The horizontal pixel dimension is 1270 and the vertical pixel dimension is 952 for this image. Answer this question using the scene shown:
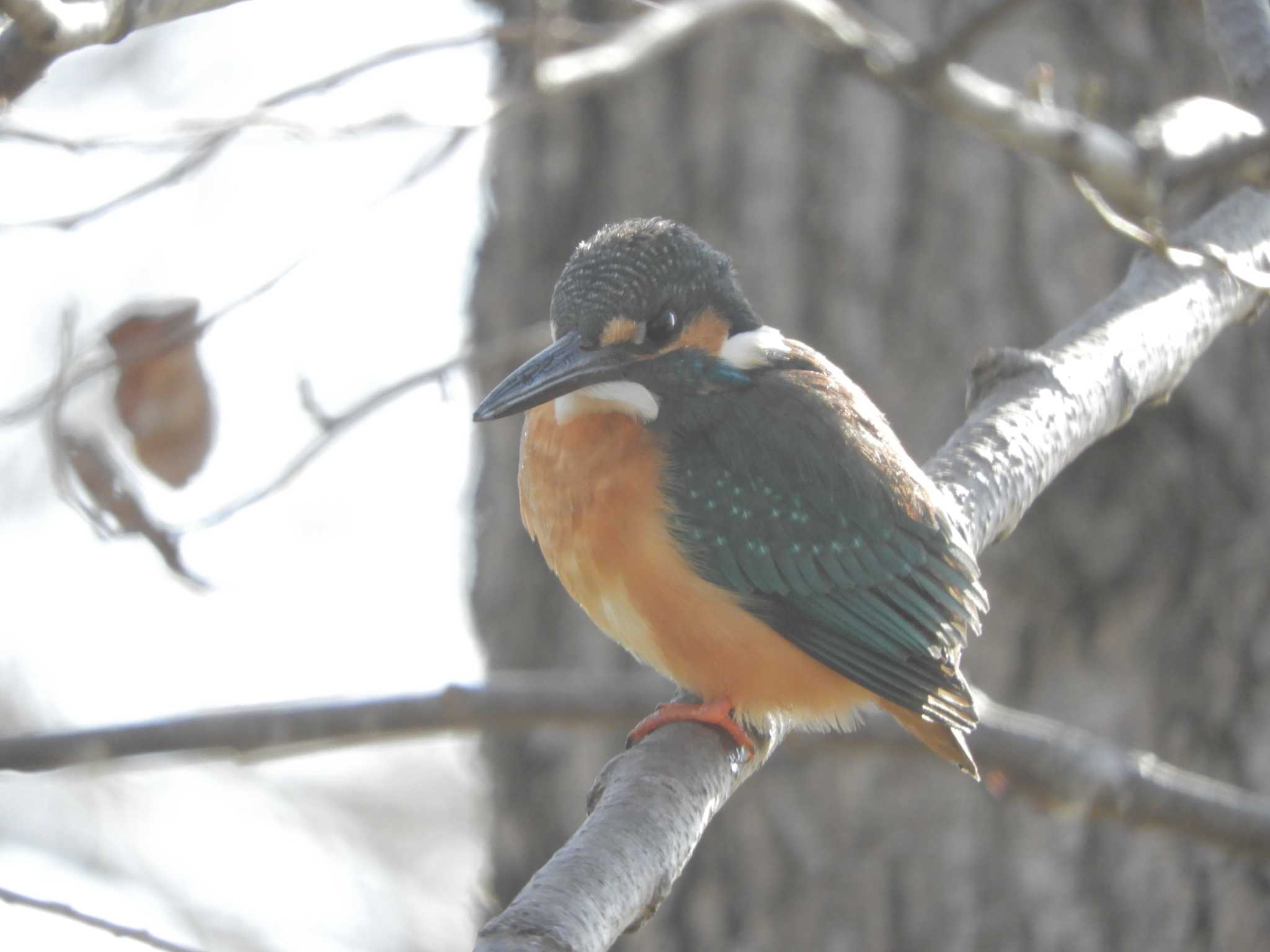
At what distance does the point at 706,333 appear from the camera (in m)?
2.94

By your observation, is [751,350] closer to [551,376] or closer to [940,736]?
[551,376]

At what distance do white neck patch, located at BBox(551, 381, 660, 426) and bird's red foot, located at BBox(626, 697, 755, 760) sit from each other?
1.83 ft

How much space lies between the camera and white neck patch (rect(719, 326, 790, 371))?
2.98 meters

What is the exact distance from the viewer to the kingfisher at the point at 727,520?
9.00 feet

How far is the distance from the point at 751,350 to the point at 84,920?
1.72 meters

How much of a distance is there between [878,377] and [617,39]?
1656 mm

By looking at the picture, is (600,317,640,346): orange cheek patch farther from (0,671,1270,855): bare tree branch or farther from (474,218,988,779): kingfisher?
(0,671,1270,855): bare tree branch

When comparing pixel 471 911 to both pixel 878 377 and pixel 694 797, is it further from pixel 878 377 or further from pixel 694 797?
pixel 694 797

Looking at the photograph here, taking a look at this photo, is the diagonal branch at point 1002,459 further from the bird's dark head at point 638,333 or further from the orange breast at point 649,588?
the bird's dark head at point 638,333

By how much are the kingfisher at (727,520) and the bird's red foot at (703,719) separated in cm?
3

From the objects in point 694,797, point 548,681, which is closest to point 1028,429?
point 694,797

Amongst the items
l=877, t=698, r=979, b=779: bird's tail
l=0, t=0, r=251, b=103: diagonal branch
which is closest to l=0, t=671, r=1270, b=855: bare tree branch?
l=877, t=698, r=979, b=779: bird's tail

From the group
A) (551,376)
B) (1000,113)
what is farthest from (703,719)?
(1000,113)

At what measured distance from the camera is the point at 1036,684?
13.6ft
